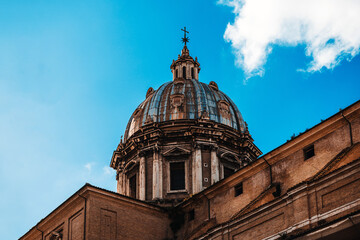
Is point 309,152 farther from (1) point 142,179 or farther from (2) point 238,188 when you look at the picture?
(1) point 142,179

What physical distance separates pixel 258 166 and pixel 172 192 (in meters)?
12.5

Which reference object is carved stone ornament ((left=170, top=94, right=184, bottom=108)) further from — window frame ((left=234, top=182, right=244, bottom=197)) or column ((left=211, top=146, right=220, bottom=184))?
window frame ((left=234, top=182, right=244, bottom=197))

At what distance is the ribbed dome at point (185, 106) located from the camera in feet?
178

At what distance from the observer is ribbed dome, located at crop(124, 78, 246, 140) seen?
54219 mm

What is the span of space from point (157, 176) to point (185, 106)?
717 cm

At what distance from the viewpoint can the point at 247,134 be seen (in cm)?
5450

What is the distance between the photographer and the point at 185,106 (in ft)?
179

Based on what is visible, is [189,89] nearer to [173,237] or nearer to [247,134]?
[247,134]

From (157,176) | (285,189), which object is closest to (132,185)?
(157,176)

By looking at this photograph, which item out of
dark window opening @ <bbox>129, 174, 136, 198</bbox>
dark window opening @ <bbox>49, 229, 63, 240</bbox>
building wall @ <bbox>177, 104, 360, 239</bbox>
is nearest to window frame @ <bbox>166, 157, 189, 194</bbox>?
dark window opening @ <bbox>129, 174, 136, 198</bbox>

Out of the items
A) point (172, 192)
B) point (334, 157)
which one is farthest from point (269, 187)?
point (172, 192)

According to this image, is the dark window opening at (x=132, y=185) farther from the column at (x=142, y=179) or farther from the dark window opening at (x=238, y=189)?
the dark window opening at (x=238, y=189)

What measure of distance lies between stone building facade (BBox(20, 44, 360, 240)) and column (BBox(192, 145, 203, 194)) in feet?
0.25

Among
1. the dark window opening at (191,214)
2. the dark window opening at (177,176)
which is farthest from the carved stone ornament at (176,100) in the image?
the dark window opening at (191,214)
